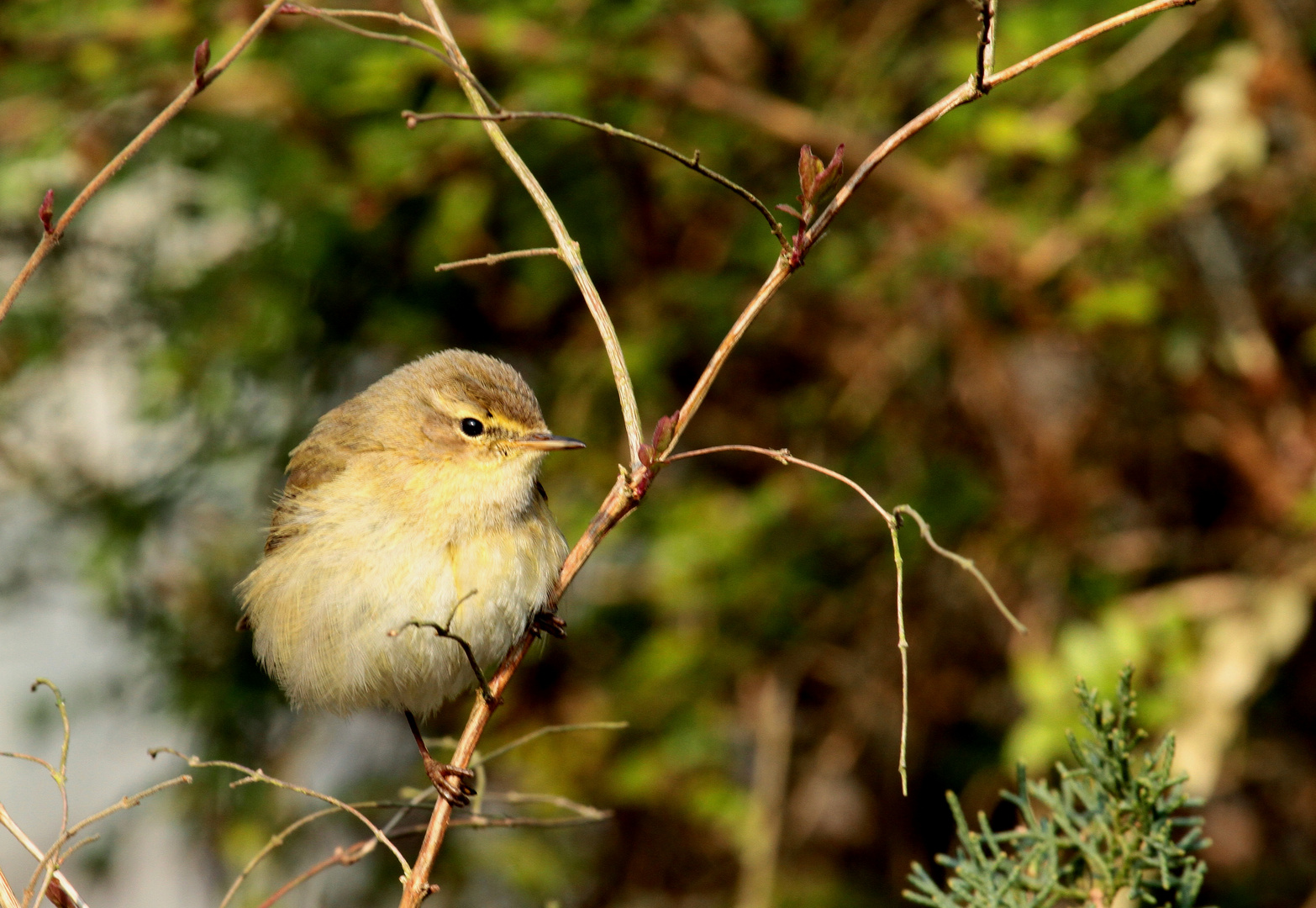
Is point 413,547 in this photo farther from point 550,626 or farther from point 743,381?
point 743,381

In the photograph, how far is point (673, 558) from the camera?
16.3 ft

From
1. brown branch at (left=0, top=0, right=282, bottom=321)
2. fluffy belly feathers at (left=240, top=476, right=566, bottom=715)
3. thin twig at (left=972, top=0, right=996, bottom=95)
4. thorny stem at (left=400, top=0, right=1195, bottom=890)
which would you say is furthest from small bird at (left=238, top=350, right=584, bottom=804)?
thin twig at (left=972, top=0, right=996, bottom=95)

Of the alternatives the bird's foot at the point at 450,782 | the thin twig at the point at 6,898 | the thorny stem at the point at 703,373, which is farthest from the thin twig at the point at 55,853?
the bird's foot at the point at 450,782

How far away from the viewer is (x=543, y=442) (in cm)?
361

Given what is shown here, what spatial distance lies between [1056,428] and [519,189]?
249 centimetres

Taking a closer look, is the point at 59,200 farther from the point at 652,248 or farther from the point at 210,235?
the point at 652,248

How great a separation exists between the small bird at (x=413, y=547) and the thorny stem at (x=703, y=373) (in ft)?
2.84

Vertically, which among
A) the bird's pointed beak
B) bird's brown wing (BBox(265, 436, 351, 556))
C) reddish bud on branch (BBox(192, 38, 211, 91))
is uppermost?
the bird's pointed beak

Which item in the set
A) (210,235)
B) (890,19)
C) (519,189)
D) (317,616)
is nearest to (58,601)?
(210,235)

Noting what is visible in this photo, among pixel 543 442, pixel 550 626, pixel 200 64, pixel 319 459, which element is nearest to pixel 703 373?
pixel 200 64

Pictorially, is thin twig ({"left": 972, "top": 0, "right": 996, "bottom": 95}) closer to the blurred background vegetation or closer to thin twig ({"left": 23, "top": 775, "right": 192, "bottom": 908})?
A: thin twig ({"left": 23, "top": 775, "right": 192, "bottom": 908})

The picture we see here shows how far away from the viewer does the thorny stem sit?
6.28 ft

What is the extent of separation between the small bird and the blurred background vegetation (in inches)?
42.2

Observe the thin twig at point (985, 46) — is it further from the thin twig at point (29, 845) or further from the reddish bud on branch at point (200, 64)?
the thin twig at point (29, 845)
